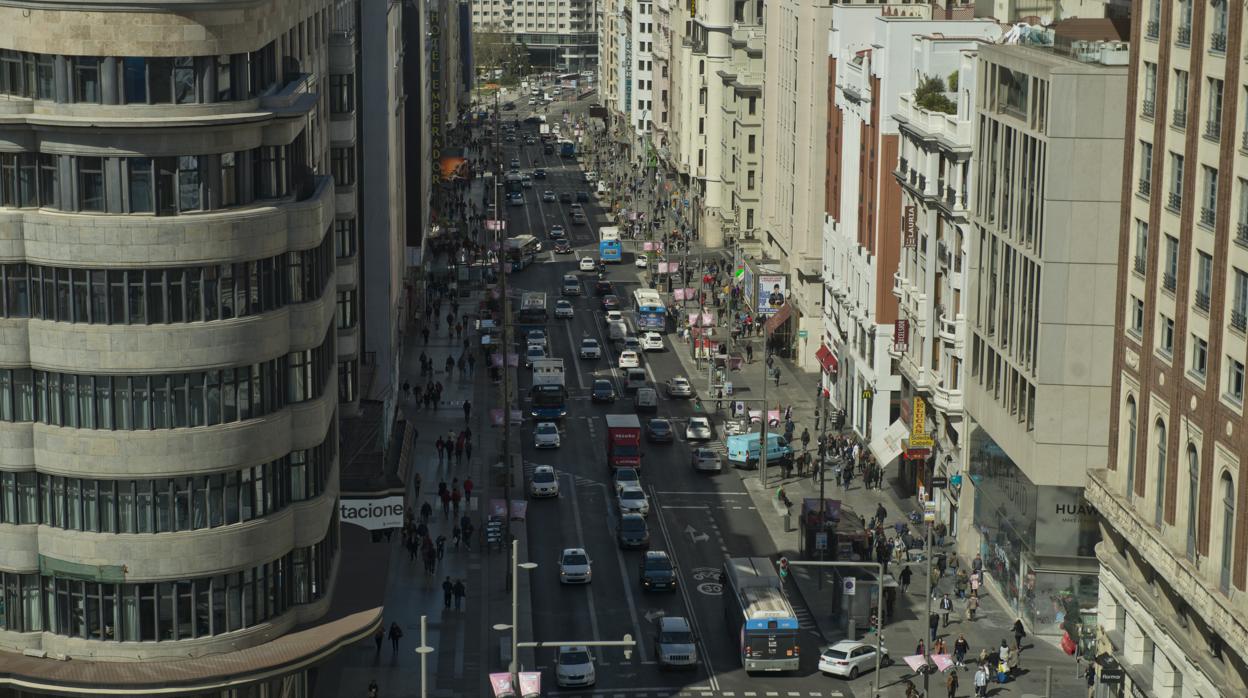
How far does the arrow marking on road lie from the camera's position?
4203 inches

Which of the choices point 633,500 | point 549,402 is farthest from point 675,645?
point 549,402

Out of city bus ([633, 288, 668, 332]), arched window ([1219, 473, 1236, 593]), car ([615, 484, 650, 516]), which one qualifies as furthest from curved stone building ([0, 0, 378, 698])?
city bus ([633, 288, 668, 332])

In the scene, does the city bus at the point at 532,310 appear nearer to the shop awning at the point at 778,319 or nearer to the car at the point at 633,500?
the shop awning at the point at 778,319

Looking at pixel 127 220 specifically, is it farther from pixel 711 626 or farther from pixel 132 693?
pixel 711 626

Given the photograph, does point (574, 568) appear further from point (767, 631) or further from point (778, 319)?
point (778, 319)

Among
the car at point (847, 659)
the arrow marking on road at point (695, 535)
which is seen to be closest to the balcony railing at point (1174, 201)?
the car at point (847, 659)

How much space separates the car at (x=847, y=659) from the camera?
85500 millimetres

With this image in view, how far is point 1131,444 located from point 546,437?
54.3m

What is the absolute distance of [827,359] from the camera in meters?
134

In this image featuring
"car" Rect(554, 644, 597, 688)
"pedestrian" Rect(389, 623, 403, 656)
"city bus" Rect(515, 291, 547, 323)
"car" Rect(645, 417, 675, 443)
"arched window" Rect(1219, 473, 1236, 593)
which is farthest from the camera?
"city bus" Rect(515, 291, 547, 323)

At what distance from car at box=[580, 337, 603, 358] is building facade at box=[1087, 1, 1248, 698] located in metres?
76.8

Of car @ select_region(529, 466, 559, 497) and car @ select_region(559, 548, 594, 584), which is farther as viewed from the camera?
car @ select_region(529, 466, 559, 497)

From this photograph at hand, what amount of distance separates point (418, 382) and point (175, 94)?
81994 millimetres

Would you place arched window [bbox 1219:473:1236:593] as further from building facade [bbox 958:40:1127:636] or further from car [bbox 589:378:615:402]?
car [bbox 589:378:615:402]
